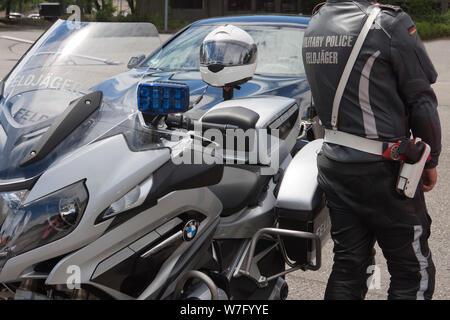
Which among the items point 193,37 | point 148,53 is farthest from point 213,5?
point 148,53

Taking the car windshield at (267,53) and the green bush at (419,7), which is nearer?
the car windshield at (267,53)

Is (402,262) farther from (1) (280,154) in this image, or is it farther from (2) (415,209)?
(1) (280,154)

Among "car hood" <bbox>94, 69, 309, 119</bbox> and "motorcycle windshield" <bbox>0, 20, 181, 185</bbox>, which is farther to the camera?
"car hood" <bbox>94, 69, 309, 119</bbox>

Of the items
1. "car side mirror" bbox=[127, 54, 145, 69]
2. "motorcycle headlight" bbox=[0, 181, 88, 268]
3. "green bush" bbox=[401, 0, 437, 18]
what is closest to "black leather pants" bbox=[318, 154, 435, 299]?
"car side mirror" bbox=[127, 54, 145, 69]

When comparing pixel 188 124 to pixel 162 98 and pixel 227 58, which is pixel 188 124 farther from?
pixel 227 58

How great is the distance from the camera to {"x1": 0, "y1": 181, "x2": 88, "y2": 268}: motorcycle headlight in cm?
182

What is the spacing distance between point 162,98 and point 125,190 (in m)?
0.35

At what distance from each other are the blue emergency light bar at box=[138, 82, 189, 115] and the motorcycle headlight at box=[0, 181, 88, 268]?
390 mm

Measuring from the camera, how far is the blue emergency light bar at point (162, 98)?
2025 mm

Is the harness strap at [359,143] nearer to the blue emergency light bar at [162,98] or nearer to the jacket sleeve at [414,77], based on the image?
the jacket sleeve at [414,77]

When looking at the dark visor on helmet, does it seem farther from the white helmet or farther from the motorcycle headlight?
the motorcycle headlight

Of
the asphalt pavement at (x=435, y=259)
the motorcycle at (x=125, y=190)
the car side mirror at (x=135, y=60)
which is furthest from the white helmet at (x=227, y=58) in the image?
the asphalt pavement at (x=435, y=259)

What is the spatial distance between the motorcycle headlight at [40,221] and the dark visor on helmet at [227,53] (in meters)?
1.77
